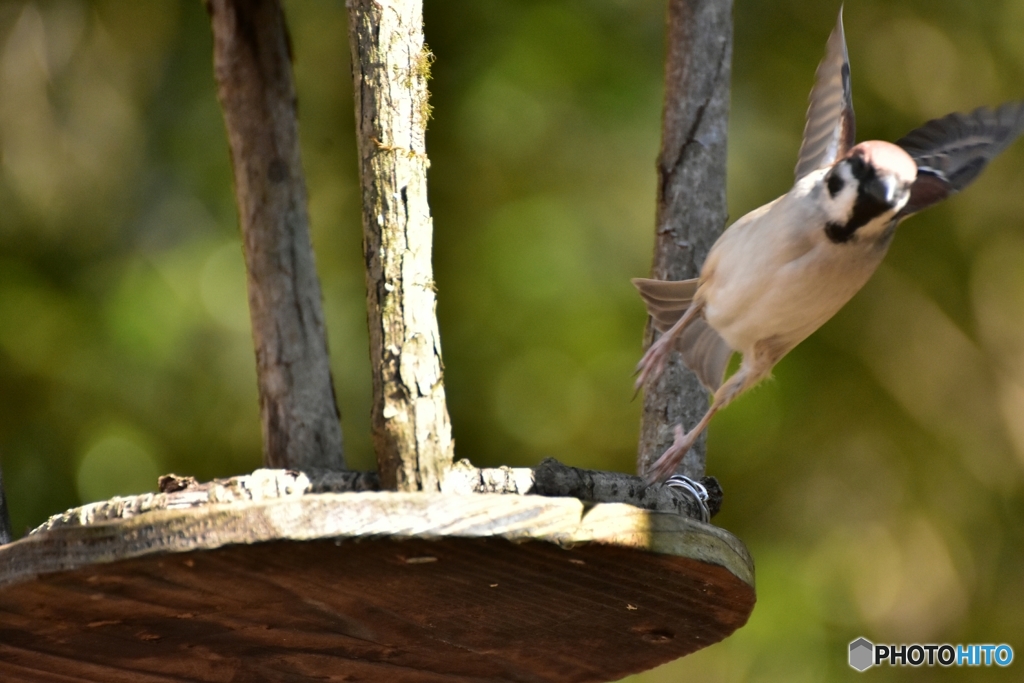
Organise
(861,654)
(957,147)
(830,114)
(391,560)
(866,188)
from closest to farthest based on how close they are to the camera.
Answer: (391,560), (866,188), (957,147), (830,114), (861,654)

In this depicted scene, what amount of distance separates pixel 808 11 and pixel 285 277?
2.87 metres

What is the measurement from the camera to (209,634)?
5.58 feet

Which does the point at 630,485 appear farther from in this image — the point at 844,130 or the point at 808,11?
the point at 808,11

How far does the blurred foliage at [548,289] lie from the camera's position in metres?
4.15

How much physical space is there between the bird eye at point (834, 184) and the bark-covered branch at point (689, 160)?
0.39m

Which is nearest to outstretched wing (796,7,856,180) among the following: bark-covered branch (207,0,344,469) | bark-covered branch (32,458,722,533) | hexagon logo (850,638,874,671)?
bark-covered branch (32,458,722,533)

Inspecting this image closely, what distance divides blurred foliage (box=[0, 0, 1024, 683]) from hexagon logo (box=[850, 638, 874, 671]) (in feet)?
0.62

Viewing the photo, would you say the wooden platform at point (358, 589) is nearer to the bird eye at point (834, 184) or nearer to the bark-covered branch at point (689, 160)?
the bark-covered branch at point (689, 160)

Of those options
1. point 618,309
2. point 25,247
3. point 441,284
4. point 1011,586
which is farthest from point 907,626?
point 25,247

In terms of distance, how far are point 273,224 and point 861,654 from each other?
2719 millimetres

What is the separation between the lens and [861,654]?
4.16 m

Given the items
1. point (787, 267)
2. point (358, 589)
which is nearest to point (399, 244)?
point (358, 589)

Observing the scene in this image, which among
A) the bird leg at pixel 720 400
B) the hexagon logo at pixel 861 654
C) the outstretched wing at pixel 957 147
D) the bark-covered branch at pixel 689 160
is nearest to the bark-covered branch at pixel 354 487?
the bird leg at pixel 720 400

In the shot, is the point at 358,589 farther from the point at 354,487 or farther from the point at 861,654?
the point at 861,654
